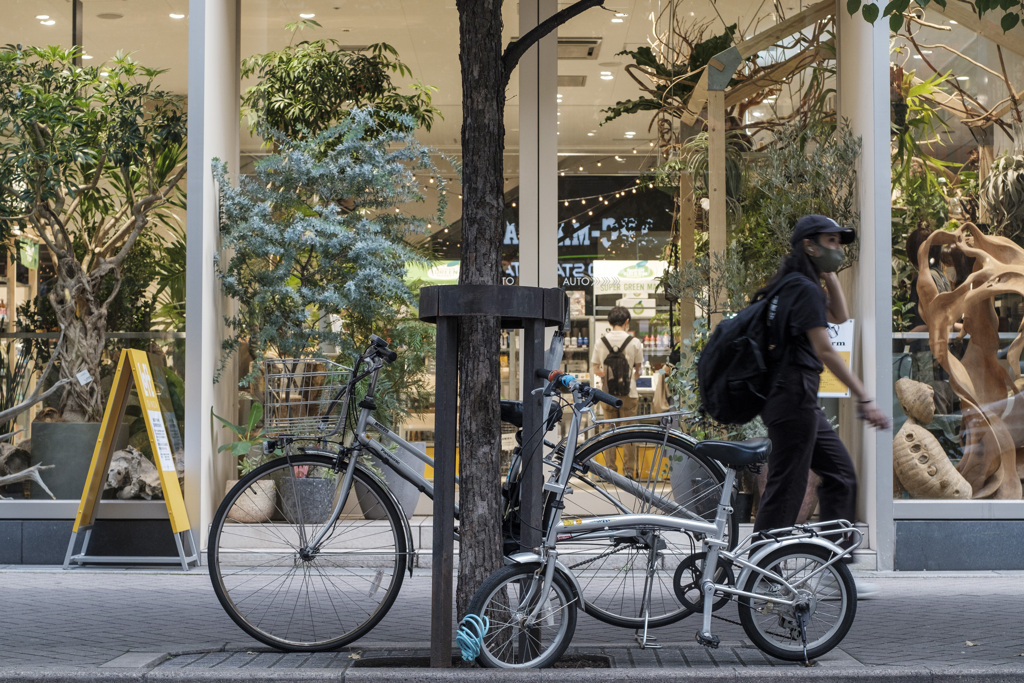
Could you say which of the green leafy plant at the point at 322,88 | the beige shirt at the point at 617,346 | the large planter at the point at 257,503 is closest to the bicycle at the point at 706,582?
the large planter at the point at 257,503

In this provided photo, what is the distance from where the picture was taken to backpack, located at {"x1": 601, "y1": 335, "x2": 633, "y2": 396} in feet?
24.8

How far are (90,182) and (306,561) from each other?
156 inches

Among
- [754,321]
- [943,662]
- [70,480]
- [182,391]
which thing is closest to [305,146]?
[182,391]

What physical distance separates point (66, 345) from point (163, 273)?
84 centimetres

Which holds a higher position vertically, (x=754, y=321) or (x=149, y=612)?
(x=754, y=321)

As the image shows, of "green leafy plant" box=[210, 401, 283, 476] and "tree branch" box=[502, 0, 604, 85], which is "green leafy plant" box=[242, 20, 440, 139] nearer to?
"green leafy plant" box=[210, 401, 283, 476]

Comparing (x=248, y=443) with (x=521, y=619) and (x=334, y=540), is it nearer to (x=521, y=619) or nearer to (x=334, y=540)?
(x=334, y=540)

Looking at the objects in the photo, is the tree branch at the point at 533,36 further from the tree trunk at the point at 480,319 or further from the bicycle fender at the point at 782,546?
the bicycle fender at the point at 782,546

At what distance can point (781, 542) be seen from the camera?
4.20m

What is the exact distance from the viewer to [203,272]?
699 cm

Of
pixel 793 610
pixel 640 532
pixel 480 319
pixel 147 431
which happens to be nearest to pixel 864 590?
pixel 793 610

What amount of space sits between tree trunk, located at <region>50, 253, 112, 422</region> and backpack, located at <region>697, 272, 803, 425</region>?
453 cm

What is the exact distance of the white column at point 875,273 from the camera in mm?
6832

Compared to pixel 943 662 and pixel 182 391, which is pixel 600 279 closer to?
pixel 182 391
